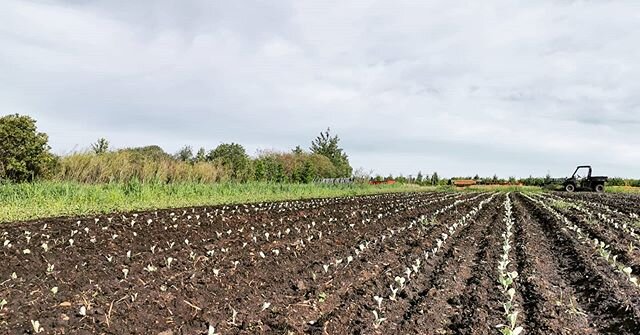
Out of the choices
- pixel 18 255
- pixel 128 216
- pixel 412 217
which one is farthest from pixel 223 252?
pixel 412 217

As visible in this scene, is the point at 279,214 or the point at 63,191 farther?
the point at 63,191

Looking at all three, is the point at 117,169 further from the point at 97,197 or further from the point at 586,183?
the point at 586,183

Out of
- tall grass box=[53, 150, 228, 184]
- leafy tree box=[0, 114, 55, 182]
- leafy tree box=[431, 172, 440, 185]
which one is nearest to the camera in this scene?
tall grass box=[53, 150, 228, 184]

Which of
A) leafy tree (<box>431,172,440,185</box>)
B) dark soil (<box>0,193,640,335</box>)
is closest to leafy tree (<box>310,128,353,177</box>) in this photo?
leafy tree (<box>431,172,440,185</box>)

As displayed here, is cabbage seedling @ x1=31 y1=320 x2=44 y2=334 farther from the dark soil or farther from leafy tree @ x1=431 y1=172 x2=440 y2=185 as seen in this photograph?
leafy tree @ x1=431 y1=172 x2=440 y2=185

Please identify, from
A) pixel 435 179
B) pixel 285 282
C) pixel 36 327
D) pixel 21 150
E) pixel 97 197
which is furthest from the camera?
pixel 435 179

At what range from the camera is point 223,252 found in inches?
313

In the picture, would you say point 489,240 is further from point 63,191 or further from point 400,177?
point 400,177

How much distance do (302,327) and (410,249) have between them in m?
4.65

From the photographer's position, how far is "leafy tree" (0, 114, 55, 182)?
23.8 m

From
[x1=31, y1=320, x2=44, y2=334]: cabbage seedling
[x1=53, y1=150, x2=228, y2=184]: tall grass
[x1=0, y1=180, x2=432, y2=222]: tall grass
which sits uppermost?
[x1=53, y1=150, x2=228, y2=184]: tall grass

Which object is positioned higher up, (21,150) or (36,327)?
(21,150)

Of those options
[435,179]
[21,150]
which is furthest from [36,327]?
[435,179]

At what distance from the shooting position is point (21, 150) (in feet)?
79.8
